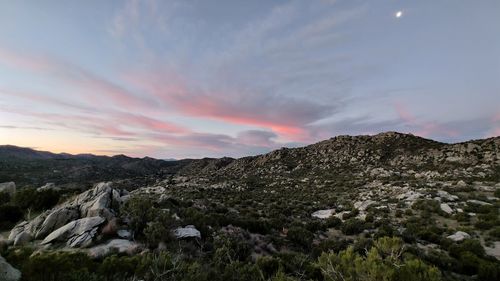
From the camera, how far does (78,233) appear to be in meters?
11.6

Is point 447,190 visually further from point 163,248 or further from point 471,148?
point 471,148

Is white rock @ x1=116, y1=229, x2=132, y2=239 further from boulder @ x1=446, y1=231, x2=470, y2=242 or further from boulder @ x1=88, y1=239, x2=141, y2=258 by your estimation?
boulder @ x1=446, y1=231, x2=470, y2=242

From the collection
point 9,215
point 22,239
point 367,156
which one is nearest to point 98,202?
point 22,239

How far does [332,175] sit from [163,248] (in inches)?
1662

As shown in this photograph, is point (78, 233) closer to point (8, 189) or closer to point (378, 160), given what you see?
point (8, 189)

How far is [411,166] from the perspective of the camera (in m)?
47.9

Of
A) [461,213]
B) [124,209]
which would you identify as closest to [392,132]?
[461,213]

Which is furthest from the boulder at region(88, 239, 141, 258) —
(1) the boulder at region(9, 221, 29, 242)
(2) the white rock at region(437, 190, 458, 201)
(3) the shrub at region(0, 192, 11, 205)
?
(2) the white rock at region(437, 190, 458, 201)

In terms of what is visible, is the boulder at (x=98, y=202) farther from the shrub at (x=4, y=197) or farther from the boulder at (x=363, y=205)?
the boulder at (x=363, y=205)

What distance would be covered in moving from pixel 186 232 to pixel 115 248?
358 cm

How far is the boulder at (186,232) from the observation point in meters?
12.8

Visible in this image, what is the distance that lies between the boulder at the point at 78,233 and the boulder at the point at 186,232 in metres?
3.45

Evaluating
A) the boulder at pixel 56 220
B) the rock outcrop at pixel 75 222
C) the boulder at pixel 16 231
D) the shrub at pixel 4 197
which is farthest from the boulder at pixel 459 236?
the shrub at pixel 4 197

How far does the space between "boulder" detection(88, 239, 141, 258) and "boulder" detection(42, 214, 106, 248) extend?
31.6 inches
